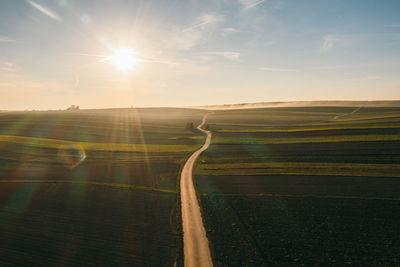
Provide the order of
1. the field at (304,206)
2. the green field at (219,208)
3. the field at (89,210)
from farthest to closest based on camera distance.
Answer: the field at (89,210) < the green field at (219,208) < the field at (304,206)

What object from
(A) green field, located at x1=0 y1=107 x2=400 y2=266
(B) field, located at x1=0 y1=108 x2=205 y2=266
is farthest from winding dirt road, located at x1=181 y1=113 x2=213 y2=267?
(B) field, located at x1=0 y1=108 x2=205 y2=266

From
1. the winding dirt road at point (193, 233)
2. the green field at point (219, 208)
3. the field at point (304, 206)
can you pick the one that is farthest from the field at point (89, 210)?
the field at point (304, 206)

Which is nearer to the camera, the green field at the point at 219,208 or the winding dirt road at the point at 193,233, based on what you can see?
the winding dirt road at the point at 193,233

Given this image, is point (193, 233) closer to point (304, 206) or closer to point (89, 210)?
point (89, 210)

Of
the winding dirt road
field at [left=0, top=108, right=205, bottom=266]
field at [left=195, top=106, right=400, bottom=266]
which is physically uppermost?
Result: field at [left=195, top=106, right=400, bottom=266]

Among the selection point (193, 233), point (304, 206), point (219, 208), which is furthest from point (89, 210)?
point (304, 206)

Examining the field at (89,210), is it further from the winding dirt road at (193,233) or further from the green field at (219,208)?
the winding dirt road at (193,233)

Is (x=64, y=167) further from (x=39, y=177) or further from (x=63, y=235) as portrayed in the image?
(x=63, y=235)

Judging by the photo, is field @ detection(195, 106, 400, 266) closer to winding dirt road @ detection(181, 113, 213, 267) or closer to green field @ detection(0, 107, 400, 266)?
green field @ detection(0, 107, 400, 266)

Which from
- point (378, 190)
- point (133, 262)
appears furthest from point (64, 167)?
point (378, 190)

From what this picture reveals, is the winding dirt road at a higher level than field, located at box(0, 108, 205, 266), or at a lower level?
lower
